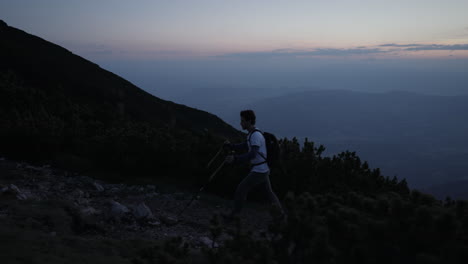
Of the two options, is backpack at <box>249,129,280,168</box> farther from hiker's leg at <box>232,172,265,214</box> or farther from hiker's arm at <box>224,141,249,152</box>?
hiker's arm at <box>224,141,249,152</box>

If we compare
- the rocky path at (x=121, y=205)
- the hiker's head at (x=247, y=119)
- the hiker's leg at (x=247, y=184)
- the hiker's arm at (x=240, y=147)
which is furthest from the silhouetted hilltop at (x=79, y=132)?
the hiker's head at (x=247, y=119)

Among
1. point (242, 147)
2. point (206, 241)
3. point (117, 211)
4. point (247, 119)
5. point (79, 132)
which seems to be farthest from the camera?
point (79, 132)

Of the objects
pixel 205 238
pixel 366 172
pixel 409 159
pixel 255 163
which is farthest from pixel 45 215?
pixel 409 159

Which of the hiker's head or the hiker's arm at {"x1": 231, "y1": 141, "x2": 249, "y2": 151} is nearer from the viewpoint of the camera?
the hiker's head

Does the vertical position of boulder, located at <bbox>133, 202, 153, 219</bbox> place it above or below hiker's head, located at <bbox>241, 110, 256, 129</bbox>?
below

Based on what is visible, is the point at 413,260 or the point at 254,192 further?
the point at 254,192

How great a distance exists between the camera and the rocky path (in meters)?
5.63

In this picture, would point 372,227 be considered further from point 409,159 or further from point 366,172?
point 409,159

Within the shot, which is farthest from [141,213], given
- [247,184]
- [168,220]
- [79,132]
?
[79,132]

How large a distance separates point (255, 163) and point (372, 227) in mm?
3742

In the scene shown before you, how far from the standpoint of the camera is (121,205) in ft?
20.1

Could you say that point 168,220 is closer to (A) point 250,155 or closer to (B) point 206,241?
(B) point 206,241

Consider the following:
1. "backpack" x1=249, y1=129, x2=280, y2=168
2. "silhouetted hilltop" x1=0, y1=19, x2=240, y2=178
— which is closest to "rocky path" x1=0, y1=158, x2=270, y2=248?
"silhouetted hilltop" x1=0, y1=19, x2=240, y2=178

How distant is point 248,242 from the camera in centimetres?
256
